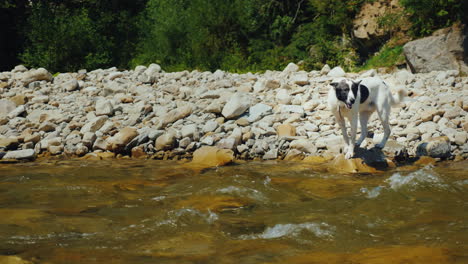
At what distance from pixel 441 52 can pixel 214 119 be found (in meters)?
6.67

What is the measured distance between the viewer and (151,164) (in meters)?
7.09

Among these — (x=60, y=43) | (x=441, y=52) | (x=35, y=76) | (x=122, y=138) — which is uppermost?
(x=60, y=43)

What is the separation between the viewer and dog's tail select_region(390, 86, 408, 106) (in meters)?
6.54

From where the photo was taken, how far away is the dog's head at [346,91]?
5.75 meters

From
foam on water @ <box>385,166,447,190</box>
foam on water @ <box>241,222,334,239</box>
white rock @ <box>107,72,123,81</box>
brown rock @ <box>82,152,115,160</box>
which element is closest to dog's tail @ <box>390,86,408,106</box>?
foam on water @ <box>385,166,447,190</box>

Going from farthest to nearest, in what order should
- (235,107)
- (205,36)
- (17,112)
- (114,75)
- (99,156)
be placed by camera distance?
(205,36)
(114,75)
(17,112)
(235,107)
(99,156)

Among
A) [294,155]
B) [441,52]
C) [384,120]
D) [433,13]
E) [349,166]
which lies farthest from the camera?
[433,13]

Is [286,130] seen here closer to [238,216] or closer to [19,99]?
[238,216]

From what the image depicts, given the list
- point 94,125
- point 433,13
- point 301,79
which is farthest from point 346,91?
point 433,13

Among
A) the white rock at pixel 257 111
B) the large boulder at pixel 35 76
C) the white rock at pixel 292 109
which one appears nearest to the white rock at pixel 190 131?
the white rock at pixel 257 111

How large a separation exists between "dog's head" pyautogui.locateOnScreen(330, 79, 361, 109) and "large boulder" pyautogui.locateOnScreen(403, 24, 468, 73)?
653 centimetres

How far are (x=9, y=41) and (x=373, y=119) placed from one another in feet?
54.7

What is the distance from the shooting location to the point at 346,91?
5781 mm

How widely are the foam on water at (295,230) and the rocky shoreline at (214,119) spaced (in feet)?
11.3
